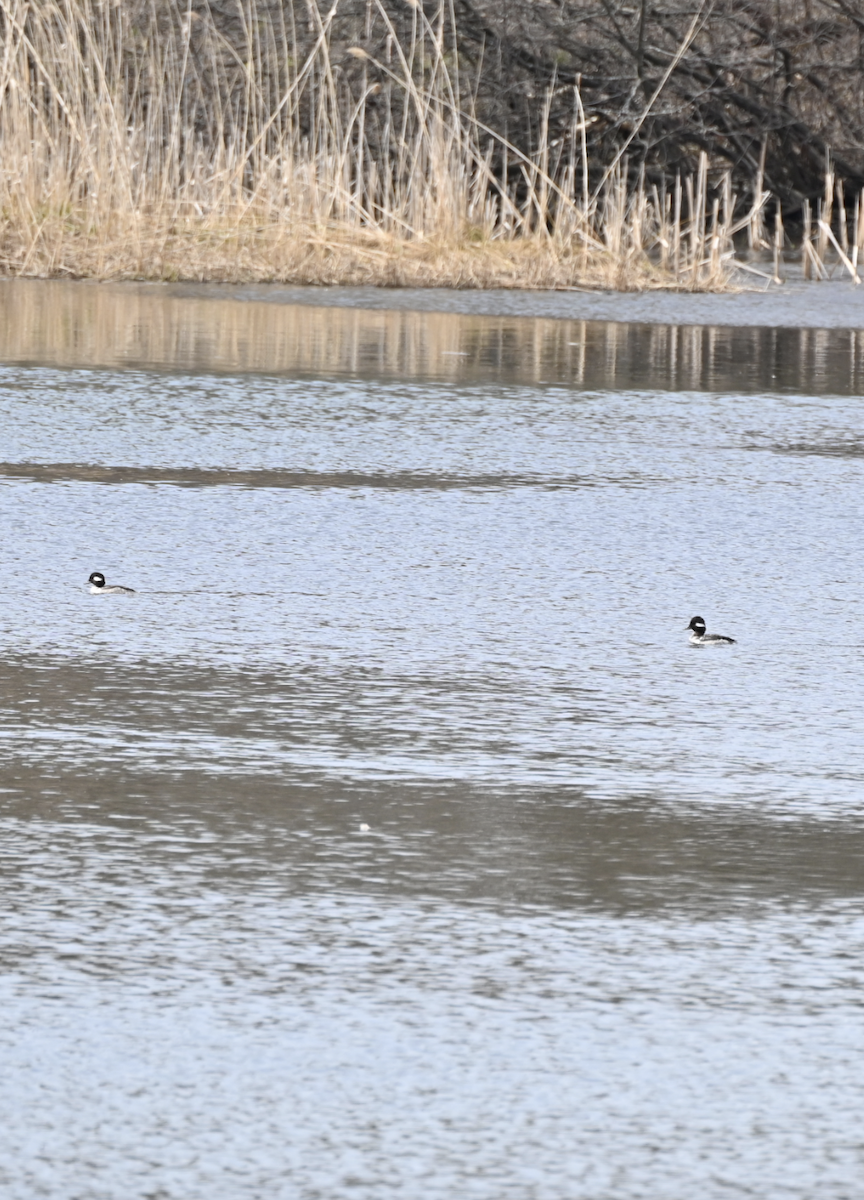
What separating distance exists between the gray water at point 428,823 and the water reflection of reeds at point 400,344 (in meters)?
2.05

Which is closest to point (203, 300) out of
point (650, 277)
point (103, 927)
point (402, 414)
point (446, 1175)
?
point (650, 277)

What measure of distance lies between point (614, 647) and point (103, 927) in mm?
2009

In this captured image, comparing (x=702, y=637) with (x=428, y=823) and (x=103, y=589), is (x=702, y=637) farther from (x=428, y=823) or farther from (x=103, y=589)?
(x=428, y=823)

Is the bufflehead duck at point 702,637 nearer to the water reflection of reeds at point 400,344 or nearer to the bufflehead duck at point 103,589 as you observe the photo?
the bufflehead duck at point 103,589

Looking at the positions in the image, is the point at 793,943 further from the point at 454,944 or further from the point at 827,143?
the point at 827,143

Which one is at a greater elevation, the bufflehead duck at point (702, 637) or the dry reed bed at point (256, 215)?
the dry reed bed at point (256, 215)

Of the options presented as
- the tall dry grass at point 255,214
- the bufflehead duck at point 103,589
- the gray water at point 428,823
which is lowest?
the gray water at point 428,823

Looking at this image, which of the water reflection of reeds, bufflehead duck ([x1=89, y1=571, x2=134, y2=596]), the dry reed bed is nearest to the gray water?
bufflehead duck ([x1=89, y1=571, x2=134, y2=596])

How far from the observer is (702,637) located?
488 centimetres

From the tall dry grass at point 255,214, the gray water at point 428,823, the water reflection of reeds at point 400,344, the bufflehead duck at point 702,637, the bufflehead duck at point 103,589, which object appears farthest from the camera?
the tall dry grass at point 255,214

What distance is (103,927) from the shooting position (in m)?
3.04

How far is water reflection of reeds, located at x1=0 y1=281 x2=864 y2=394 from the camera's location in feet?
31.3

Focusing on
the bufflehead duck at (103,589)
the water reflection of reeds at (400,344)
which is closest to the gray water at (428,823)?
the bufflehead duck at (103,589)

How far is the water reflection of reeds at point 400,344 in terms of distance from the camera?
375 inches
